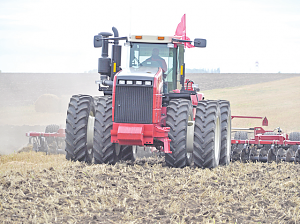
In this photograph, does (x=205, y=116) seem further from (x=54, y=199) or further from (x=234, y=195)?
(x=54, y=199)

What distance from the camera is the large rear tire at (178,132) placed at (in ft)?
31.1

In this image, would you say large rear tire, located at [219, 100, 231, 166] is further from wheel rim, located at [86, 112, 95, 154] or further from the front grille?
wheel rim, located at [86, 112, 95, 154]

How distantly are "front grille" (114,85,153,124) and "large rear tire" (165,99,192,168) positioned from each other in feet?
1.77

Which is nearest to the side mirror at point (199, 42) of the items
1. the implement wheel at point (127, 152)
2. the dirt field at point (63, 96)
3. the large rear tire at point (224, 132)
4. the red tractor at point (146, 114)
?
the red tractor at point (146, 114)

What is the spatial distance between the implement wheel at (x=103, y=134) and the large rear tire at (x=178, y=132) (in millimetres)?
1227

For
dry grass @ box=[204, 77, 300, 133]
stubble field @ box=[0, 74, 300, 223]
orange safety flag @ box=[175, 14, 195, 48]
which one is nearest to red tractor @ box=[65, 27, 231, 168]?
stubble field @ box=[0, 74, 300, 223]

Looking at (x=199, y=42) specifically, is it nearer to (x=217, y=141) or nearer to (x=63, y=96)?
(x=217, y=141)

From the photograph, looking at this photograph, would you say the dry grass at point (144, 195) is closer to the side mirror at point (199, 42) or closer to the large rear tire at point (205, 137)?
the large rear tire at point (205, 137)

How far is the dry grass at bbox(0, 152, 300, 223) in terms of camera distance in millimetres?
6000

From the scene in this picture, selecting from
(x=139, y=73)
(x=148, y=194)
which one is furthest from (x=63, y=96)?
(x=148, y=194)

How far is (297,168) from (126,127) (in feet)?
14.9

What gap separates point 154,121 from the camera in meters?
9.33

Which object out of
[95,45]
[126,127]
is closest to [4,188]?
[126,127]

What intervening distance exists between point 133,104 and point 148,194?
2.61m
